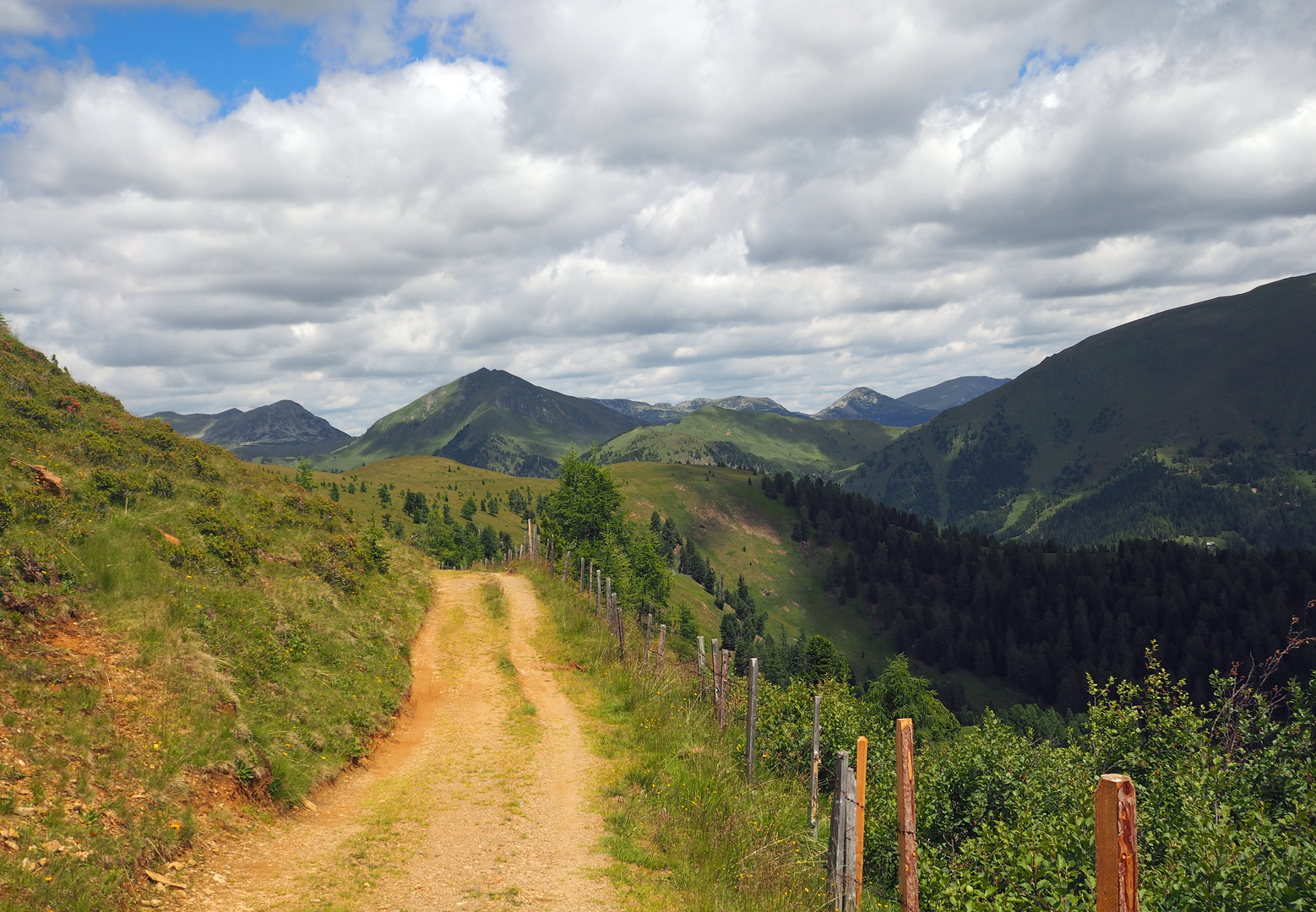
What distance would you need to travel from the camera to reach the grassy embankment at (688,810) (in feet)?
38.3

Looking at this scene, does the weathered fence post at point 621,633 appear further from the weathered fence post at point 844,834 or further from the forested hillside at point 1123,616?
the forested hillside at point 1123,616

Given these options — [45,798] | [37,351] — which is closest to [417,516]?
[37,351]

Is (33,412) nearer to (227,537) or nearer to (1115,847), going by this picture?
(227,537)

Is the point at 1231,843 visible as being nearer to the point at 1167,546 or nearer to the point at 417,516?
the point at 417,516

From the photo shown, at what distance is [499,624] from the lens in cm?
3319

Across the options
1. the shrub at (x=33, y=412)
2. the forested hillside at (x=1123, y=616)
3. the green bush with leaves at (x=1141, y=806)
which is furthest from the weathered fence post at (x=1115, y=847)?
the forested hillside at (x=1123, y=616)

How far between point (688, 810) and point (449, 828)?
5.20m

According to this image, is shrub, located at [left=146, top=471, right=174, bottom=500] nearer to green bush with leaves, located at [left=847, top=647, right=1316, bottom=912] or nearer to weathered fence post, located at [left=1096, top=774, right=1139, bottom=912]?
green bush with leaves, located at [left=847, top=647, right=1316, bottom=912]

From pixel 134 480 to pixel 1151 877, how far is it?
1143 inches

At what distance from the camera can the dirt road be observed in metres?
10.7

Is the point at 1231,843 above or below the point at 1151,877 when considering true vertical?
above

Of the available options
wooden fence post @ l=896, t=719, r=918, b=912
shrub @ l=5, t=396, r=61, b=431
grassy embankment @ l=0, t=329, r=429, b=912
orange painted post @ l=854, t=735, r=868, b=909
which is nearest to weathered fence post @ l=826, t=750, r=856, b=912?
orange painted post @ l=854, t=735, r=868, b=909

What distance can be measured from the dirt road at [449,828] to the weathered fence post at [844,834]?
152 inches

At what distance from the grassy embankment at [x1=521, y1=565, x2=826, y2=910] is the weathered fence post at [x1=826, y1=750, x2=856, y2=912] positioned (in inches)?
22.2
